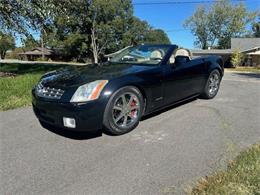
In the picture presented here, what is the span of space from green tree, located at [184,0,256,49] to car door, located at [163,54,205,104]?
5539 centimetres

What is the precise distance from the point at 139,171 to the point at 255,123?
8.55 feet

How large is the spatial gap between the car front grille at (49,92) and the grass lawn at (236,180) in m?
2.17

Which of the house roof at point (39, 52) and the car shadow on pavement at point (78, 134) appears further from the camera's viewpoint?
the house roof at point (39, 52)

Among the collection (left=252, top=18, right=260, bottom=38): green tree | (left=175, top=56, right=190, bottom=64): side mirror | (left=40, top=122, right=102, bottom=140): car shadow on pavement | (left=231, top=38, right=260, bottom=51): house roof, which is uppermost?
(left=252, top=18, right=260, bottom=38): green tree

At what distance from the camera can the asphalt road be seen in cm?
287

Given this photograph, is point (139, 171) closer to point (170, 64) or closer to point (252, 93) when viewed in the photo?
point (170, 64)

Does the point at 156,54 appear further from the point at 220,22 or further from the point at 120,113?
the point at 220,22

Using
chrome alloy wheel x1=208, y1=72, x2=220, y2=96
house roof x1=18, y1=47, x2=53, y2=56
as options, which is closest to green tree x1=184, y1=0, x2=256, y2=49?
house roof x1=18, y1=47, x2=53, y2=56

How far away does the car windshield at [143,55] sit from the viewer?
5.16m

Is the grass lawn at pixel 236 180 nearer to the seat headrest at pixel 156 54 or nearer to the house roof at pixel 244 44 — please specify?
the seat headrest at pixel 156 54

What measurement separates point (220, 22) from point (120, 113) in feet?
192

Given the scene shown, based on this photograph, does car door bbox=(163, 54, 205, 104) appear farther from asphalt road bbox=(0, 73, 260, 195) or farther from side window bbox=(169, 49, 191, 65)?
asphalt road bbox=(0, 73, 260, 195)

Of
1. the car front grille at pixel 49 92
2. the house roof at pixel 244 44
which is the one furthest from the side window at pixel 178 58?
the house roof at pixel 244 44

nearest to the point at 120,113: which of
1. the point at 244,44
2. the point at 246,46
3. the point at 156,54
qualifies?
the point at 156,54
